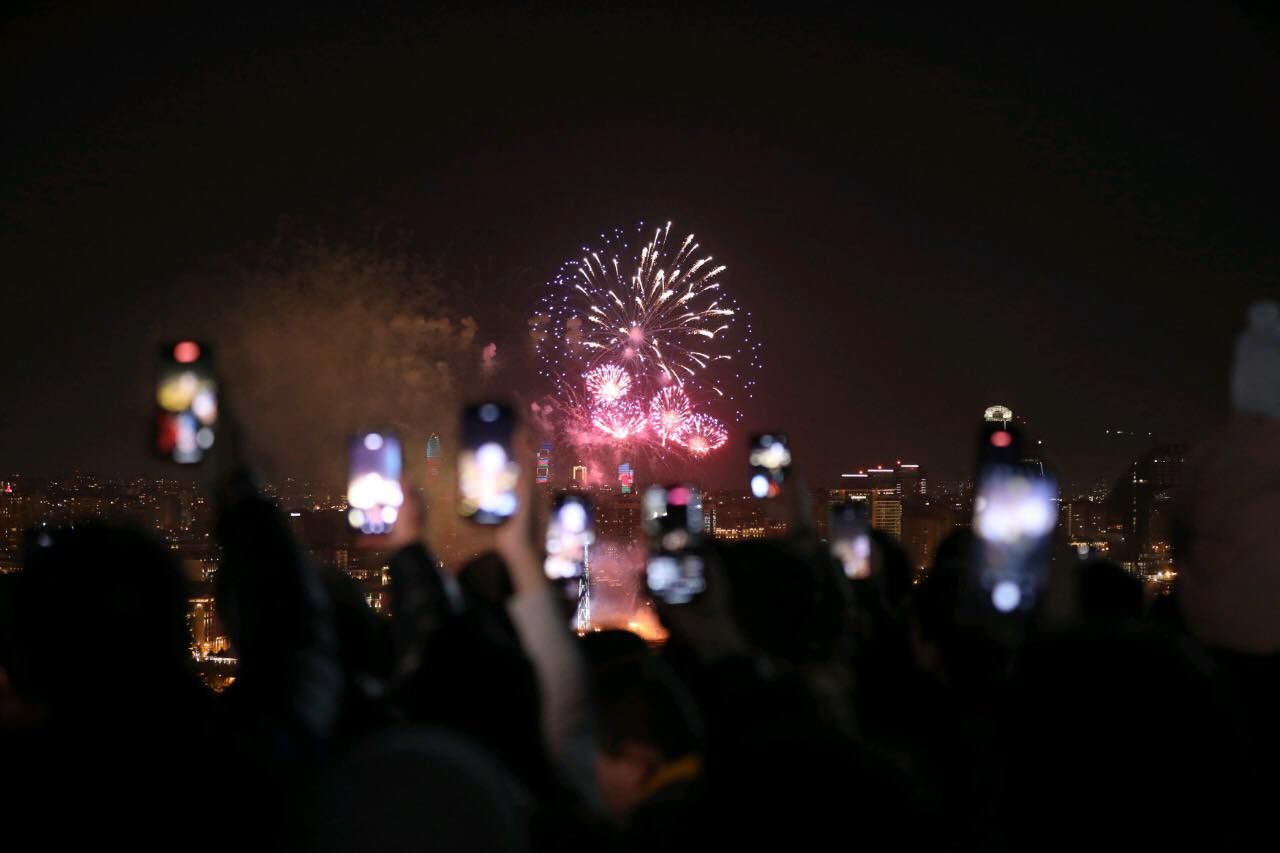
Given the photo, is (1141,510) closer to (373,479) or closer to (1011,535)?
(1011,535)

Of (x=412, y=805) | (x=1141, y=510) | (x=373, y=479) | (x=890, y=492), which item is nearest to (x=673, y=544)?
(x=373, y=479)

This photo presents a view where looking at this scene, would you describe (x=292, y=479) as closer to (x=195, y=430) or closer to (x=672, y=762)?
(x=195, y=430)

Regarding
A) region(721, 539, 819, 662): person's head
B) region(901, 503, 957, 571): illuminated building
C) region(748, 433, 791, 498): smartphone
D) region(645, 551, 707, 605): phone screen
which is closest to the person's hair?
region(645, 551, 707, 605): phone screen

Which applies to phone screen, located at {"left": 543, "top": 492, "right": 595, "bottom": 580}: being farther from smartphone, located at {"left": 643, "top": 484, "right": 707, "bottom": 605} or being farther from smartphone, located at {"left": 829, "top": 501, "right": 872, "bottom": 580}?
smartphone, located at {"left": 829, "top": 501, "right": 872, "bottom": 580}

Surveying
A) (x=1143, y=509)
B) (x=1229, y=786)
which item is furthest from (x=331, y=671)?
(x=1143, y=509)

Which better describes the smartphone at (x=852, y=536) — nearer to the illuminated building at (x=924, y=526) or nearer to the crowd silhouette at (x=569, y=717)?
the crowd silhouette at (x=569, y=717)

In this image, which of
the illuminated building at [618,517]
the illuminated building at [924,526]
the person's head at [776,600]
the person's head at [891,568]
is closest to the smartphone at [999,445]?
the person's head at [776,600]
